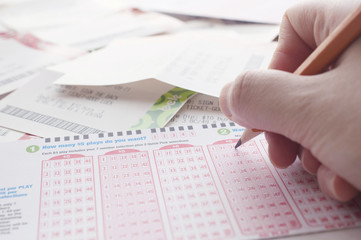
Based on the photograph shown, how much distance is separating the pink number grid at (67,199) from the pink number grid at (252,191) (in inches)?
6.4

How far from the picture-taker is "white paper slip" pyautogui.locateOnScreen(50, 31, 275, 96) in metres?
0.74

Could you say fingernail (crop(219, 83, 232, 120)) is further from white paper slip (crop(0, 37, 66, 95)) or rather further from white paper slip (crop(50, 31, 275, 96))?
white paper slip (crop(0, 37, 66, 95))

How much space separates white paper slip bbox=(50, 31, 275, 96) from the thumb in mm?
219

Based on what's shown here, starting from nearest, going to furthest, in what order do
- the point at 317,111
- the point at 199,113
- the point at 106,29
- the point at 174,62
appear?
the point at 317,111
the point at 199,113
the point at 174,62
the point at 106,29

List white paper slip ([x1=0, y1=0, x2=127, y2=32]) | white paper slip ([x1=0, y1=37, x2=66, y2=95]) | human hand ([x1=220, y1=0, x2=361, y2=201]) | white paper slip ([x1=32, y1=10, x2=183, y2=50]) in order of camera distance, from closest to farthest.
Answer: human hand ([x1=220, y1=0, x2=361, y2=201]), white paper slip ([x1=0, y1=37, x2=66, y2=95]), white paper slip ([x1=32, y1=10, x2=183, y2=50]), white paper slip ([x1=0, y1=0, x2=127, y2=32])

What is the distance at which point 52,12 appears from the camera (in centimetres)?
117

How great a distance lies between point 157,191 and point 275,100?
174 mm

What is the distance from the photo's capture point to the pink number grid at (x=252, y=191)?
18.1 inches

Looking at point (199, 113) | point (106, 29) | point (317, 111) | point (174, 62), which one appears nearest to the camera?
point (317, 111)

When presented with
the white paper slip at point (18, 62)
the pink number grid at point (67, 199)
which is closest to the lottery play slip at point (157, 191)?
the pink number grid at point (67, 199)

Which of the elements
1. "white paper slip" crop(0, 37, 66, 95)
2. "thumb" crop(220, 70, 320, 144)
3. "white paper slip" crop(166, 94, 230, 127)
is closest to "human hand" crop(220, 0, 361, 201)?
"thumb" crop(220, 70, 320, 144)

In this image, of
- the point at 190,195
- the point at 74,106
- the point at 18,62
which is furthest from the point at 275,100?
the point at 18,62

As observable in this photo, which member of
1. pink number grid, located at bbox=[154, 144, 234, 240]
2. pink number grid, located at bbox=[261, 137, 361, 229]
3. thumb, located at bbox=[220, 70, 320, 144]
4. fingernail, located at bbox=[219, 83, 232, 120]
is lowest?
pink number grid, located at bbox=[154, 144, 234, 240]

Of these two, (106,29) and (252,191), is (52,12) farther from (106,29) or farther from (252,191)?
(252,191)
